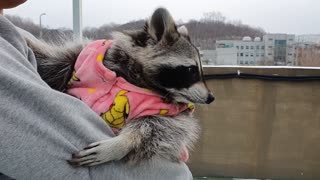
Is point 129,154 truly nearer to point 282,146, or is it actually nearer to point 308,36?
point 308,36

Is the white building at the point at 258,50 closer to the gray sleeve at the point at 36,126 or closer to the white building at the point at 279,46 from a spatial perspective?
the white building at the point at 279,46

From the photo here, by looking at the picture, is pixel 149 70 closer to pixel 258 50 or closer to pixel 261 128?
pixel 258 50

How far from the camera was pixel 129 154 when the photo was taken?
117 cm

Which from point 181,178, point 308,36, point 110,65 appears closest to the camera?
point 181,178

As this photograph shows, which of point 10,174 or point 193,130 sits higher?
point 10,174

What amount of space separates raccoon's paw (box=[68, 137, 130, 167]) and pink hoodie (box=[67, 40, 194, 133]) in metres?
0.09

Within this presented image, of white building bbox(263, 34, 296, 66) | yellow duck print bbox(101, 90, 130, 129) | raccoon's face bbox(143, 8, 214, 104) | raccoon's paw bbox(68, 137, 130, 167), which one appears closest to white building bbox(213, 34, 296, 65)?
white building bbox(263, 34, 296, 66)

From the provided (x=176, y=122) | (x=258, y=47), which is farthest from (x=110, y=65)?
(x=258, y=47)

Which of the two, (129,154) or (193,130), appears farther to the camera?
(193,130)

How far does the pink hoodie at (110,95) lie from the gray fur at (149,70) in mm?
29

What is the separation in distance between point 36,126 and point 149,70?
1.95ft

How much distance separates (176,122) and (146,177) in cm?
29

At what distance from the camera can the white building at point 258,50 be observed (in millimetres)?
4297

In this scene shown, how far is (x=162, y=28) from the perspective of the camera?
1489mm
